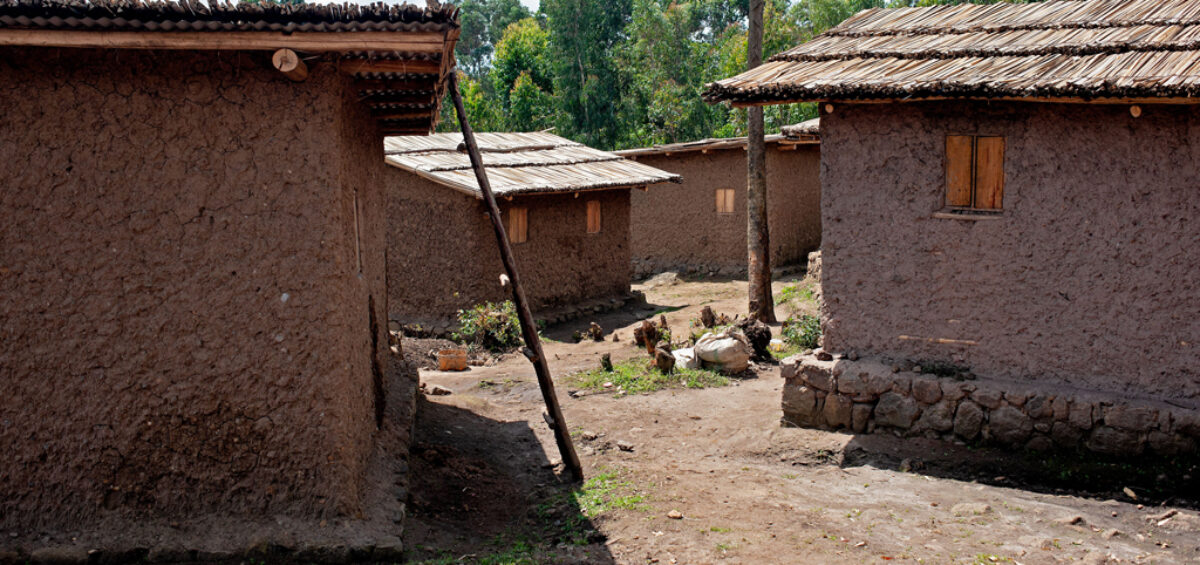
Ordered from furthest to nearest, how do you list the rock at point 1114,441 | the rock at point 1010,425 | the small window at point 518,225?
the small window at point 518,225 < the rock at point 1010,425 < the rock at point 1114,441

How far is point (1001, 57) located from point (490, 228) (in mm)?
7947

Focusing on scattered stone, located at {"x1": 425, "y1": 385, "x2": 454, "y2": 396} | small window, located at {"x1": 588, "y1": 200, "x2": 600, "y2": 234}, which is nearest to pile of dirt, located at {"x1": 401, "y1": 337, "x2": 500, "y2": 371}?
scattered stone, located at {"x1": 425, "y1": 385, "x2": 454, "y2": 396}

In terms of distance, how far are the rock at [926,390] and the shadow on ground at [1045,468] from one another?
34 cm

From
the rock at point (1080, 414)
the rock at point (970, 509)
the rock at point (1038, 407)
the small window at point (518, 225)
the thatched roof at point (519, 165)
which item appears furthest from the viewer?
the small window at point (518, 225)

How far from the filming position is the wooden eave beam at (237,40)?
4656 mm

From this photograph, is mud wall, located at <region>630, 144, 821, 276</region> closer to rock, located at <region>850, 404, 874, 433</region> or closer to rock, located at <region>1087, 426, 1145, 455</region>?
rock, located at <region>850, 404, 874, 433</region>

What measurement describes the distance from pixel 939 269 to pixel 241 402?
5.29 metres

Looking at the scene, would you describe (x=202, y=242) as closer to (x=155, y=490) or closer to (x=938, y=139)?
(x=155, y=490)

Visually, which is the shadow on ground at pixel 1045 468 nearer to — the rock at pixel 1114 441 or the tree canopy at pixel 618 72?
the rock at pixel 1114 441

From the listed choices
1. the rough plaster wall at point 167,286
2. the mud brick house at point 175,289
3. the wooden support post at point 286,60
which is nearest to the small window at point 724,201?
the mud brick house at point 175,289

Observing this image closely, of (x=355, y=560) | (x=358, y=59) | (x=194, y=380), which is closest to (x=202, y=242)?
(x=194, y=380)

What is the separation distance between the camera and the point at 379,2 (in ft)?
16.3

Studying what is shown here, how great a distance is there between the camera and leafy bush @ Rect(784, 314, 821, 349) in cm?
1153

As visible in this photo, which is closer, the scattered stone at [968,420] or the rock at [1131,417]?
the rock at [1131,417]
